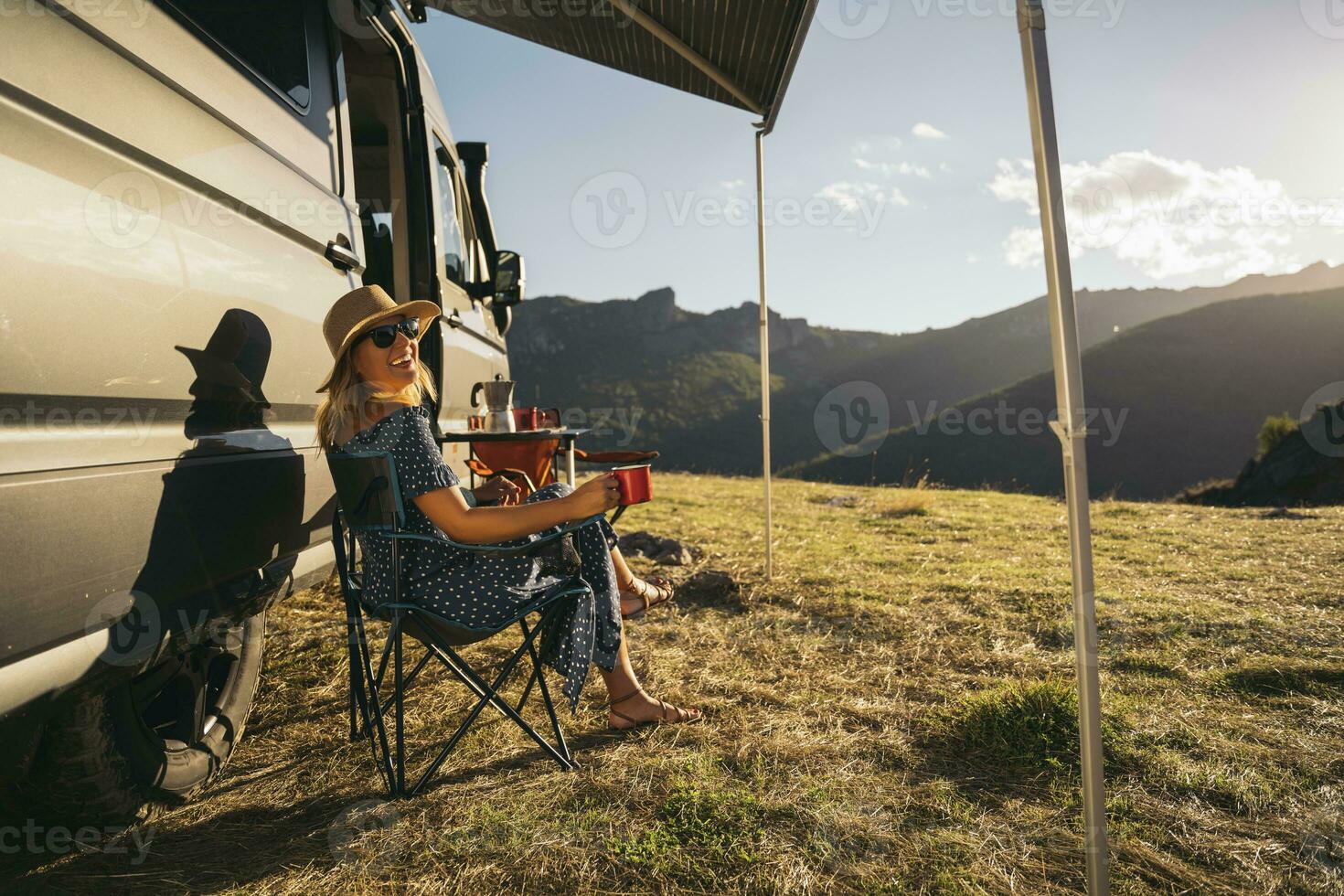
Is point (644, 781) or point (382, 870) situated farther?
point (644, 781)

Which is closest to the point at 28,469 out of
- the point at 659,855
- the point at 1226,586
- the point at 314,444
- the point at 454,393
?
the point at 314,444

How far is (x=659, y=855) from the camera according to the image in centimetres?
169

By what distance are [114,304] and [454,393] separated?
2.24 m

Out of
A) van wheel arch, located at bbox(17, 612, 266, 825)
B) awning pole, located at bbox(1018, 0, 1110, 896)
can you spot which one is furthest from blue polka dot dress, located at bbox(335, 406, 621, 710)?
awning pole, located at bbox(1018, 0, 1110, 896)

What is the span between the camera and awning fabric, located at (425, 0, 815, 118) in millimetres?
2885

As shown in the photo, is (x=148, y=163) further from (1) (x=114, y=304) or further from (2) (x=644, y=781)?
(2) (x=644, y=781)

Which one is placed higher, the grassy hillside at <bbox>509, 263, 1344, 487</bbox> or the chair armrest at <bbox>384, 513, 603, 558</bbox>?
the grassy hillside at <bbox>509, 263, 1344, 487</bbox>

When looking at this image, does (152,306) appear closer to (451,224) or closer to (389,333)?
(389,333)

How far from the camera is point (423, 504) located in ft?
6.07
